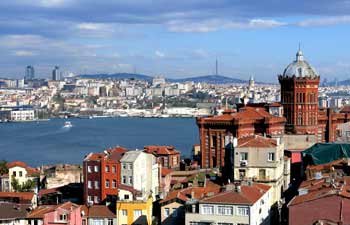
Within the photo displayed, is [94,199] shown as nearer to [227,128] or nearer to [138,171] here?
[138,171]

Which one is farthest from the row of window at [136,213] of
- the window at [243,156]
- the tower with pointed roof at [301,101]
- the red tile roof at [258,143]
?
the tower with pointed roof at [301,101]

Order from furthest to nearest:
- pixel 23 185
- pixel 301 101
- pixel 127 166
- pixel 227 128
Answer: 1. pixel 301 101
2. pixel 227 128
3. pixel 23 185
4. pixel 127 166

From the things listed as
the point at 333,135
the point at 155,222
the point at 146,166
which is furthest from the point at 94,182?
the point at 333,135

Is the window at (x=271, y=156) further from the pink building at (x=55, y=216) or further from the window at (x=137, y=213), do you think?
the pink building at (x=55, y=216)

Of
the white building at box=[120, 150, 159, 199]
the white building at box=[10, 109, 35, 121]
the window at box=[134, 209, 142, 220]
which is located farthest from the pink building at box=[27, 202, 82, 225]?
the white building at box=[10, 109, 35, 121]

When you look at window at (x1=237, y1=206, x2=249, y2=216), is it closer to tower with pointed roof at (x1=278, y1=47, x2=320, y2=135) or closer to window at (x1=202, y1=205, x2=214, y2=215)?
window at (x1=202, y1=205, x2=214, y2=215)

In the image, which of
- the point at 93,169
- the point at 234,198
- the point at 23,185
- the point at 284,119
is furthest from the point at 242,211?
the point at 284,119

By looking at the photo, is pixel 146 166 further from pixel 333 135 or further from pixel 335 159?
pixel 333 135

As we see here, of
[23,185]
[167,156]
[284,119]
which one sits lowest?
[23,185]
